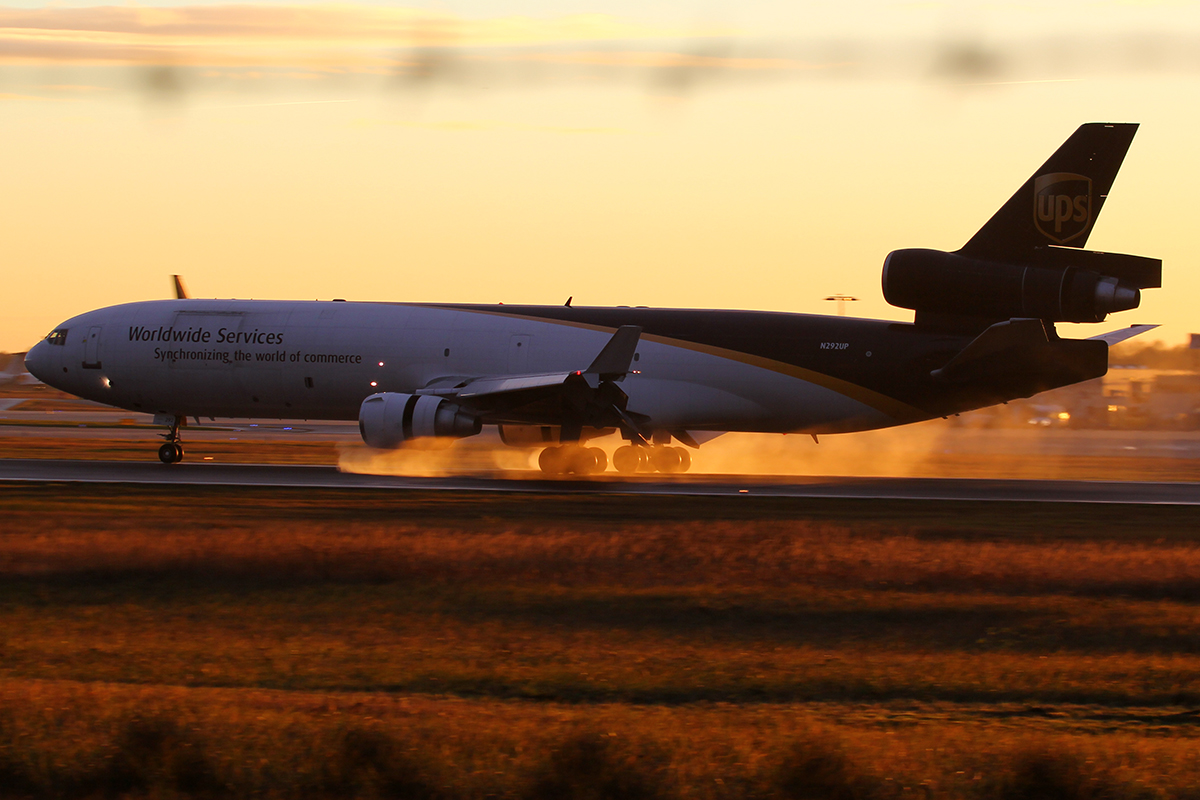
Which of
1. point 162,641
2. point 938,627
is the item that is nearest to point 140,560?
point 162,641

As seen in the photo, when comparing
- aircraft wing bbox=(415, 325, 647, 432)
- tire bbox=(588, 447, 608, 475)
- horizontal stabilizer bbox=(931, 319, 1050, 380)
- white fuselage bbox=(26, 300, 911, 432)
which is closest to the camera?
horizontal stabilizer bbox=(931, 319, 1050, 380)

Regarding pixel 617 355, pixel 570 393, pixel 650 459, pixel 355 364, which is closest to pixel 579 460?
pixel 570 393

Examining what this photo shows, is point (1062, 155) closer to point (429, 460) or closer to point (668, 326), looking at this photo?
point (668, 326)

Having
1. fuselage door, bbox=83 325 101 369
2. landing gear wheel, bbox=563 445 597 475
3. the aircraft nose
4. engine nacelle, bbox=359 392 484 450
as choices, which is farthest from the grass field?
the aircraft nose

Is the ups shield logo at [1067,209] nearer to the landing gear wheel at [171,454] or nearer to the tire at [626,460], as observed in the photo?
the tire at [626,460]

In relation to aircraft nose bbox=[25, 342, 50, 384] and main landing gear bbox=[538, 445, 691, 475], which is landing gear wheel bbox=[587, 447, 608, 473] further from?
aircraft nose bbox=[25, 342, 50, 384]

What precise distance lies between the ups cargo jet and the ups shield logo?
0.12 feet

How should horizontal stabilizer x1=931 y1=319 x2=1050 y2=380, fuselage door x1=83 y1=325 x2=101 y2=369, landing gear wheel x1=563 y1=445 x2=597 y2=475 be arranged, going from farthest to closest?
fuselage door x1=83 y1=325 x2=101 y2=369 → landing gear wheel x1=563 y1=445 x2=597 y2=475 → horizontal stabilizer x1=931 y1=319 x2=1050 y2=380

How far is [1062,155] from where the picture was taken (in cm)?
3138

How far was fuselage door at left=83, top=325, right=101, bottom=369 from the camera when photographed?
38562 mm

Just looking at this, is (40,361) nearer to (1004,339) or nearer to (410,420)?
(410,420)

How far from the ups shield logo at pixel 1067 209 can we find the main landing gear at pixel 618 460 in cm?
1260

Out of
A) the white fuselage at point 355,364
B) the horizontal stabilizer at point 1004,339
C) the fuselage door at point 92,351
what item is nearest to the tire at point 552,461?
the white fuselage at point 355,364

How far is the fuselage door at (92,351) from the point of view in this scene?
38562mm
